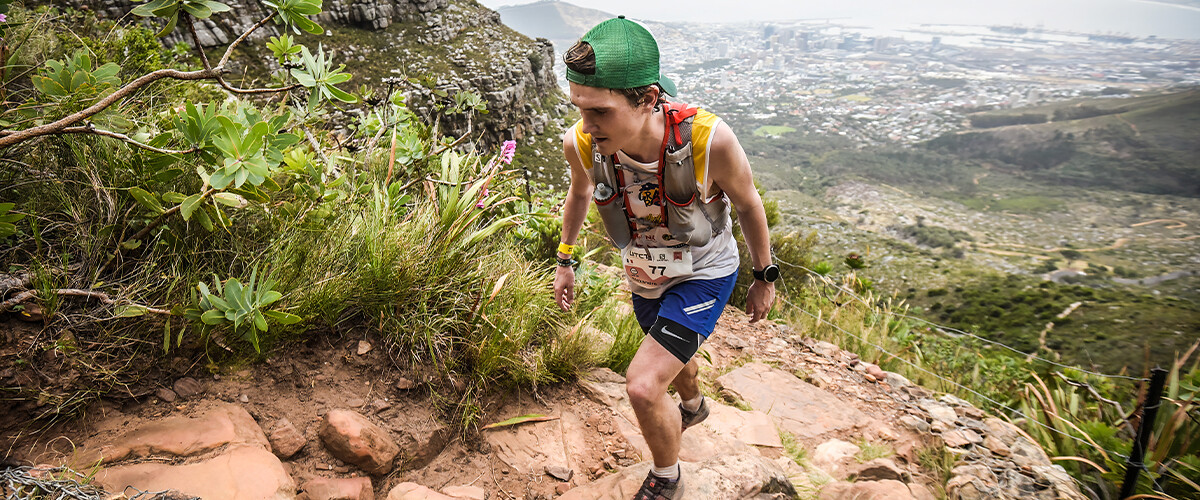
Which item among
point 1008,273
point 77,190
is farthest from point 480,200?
point 1008,273

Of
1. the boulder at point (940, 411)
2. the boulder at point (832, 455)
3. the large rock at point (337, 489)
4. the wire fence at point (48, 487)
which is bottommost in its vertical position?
the boulder at point (940, 411)

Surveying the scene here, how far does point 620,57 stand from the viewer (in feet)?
5.41

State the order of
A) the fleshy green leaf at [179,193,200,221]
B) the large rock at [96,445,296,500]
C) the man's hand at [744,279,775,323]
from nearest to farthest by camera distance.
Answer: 1. the large rock at [96,445,296,500]
2. the fleshy green leaf at [179,193,200,221]
3. the man's hand at [744,279,775,323]

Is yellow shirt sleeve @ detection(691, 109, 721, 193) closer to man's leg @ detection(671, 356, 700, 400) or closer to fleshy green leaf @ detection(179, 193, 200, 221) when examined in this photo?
man's leg @ detection(671, 356, 700, 400)

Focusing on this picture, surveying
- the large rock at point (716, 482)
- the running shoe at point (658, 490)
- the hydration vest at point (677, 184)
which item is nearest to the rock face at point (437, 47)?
the hydration vest at point (677, 184)

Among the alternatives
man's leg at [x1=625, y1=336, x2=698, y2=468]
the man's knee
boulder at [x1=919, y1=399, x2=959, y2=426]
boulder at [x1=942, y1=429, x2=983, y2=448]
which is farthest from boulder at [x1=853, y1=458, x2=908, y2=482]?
the man's knee

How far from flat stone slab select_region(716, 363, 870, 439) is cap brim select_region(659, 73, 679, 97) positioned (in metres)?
2.45

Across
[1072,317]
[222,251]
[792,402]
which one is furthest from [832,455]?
[1072,317]

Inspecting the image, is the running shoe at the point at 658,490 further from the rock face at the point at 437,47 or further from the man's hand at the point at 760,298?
the rock face at the point at 437,47

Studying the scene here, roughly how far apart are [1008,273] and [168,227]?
37.2 meters

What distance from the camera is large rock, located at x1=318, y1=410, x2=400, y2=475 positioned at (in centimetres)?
209

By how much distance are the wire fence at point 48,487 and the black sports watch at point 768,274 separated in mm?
2070

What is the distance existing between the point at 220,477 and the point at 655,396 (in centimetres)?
145

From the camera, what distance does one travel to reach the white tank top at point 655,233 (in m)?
1.93
